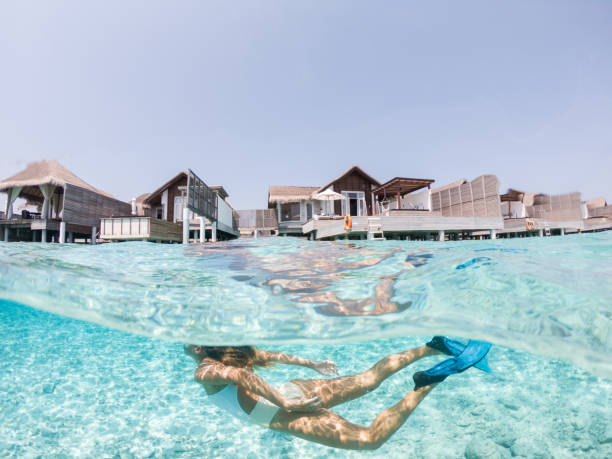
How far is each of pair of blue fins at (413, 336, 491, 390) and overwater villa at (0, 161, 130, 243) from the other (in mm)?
20403

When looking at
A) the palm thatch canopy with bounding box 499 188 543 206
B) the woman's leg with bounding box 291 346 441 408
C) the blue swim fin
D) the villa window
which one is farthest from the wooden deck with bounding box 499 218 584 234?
the woman's leg with bounding box 291 346 441 408

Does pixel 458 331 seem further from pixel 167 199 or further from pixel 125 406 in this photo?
pixel 167 199

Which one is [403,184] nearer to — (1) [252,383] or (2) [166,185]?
(2) [166,185]

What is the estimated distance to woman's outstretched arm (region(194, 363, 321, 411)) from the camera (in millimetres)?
3453

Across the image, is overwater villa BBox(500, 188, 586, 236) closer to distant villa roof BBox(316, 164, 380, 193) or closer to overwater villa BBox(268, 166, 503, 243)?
overwater villa BBox(268, 166, 503, 243)

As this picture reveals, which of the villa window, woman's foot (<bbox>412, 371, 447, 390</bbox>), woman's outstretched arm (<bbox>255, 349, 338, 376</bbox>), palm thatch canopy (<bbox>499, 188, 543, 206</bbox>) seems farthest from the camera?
the villa window

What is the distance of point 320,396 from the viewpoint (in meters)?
3.85

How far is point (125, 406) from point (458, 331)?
21.5ft

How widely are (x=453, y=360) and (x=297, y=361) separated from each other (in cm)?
242

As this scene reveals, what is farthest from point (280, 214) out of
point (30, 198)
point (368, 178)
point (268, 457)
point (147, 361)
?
point (268, 457)

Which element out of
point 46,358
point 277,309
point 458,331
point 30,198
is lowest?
point 46,358

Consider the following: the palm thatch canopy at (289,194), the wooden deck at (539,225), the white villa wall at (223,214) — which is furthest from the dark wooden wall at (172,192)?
the wooden deck at (539,225)

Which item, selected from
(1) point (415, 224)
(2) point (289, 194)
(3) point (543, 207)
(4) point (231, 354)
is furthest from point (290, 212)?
(3) point (543, 207)

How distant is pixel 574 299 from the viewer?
12.0ft
